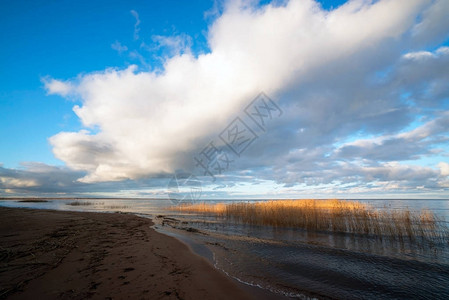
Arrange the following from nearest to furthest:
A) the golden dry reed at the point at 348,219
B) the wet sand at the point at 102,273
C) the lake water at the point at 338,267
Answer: the wet sand at the point at 102,273, the lake water at the point at 338,267, the golden dry reed at the point at 348,219

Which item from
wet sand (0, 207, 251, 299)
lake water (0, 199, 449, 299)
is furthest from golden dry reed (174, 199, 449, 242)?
wet sand (0, 207, 251, 299)

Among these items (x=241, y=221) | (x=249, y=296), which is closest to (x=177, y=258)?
(x=249, y=296)

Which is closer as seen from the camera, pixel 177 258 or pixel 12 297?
pixel 12 297

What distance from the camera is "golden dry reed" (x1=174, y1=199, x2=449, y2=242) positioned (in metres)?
13.5

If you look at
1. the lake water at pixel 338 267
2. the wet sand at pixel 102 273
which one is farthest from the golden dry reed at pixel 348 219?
the wet sand at pixel 102 273

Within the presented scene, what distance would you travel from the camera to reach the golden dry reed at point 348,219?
44.3ft

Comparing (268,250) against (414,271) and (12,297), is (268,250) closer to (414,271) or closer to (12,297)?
(414,271)

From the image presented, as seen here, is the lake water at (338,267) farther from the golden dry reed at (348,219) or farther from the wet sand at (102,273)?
the golden dry reed at (348,219)

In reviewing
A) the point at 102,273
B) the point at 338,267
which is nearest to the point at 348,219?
the point at 338,267

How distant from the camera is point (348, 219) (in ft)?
53.3

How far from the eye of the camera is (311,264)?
26.7ft

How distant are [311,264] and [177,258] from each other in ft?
18.0

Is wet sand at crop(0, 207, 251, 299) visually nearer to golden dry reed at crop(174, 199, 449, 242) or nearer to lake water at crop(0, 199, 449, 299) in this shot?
lake water at crop(0, 199, 449, 299)

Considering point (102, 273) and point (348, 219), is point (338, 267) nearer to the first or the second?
point (102, 273)
